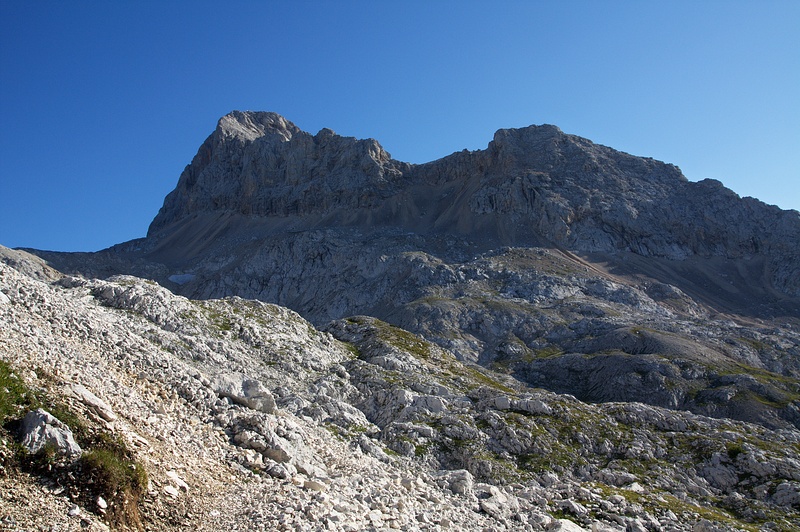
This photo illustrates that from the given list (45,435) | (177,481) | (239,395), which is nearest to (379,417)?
(239,395)

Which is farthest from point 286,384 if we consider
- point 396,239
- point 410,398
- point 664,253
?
point 664,253

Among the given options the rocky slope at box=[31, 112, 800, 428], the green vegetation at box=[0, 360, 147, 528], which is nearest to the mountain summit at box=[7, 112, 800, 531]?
the green vegetation at box=[0, 360, 147, 528]

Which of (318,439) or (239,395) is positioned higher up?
(239,395)

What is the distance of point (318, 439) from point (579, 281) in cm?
12937

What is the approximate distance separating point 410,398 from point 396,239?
13554cm

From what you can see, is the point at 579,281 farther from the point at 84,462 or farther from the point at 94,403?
the point at 84,462

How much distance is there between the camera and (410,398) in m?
40.6

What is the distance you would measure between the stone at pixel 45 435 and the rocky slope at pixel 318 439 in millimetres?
314

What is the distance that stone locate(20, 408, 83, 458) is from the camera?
14078 mm

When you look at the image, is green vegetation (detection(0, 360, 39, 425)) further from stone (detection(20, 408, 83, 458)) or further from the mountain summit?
stone (detection(20, 408, 83, 458))

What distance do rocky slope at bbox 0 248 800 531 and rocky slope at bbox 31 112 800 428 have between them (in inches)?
1420

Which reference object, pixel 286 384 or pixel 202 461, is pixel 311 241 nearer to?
pixel 286 384

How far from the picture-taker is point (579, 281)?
146 meters

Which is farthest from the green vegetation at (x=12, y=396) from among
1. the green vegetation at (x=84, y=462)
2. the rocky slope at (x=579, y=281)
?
the rocky slope at (x=579, y=281)
